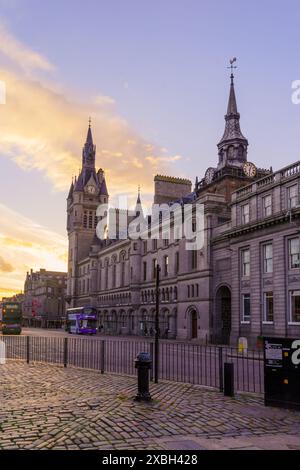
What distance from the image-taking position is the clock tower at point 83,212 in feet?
346

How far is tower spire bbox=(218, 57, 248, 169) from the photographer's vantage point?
52969mm

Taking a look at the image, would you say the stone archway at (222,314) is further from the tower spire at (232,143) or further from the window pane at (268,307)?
the tower spire at (232,143)

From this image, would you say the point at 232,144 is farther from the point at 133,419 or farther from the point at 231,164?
the point at 133,419

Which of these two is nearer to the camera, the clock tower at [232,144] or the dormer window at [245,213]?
the dormer window at [245,213]

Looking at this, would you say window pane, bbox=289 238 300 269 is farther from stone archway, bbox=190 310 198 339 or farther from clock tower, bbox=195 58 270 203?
clock tower, bbox=195 58 270 203

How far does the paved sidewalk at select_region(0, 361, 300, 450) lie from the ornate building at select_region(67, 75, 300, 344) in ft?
74.2

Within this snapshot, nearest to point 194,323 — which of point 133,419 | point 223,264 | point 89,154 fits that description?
point 223,264

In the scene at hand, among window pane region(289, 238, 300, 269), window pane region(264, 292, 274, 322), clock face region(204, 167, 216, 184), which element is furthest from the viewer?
clock face region(204, 167, 216, 184)

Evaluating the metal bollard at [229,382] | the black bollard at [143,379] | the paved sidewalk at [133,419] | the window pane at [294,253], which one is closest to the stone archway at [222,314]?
the window pane at [294,253]

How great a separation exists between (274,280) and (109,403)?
85.1ft

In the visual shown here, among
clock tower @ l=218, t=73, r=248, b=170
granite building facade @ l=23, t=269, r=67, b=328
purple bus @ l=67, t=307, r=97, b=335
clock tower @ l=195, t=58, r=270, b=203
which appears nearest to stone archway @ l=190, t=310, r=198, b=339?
clock tower @ l=195, t=58, r=270, b=203

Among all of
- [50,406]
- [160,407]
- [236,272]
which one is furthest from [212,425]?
[236,272]

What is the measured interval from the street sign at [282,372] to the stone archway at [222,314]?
108 ft
